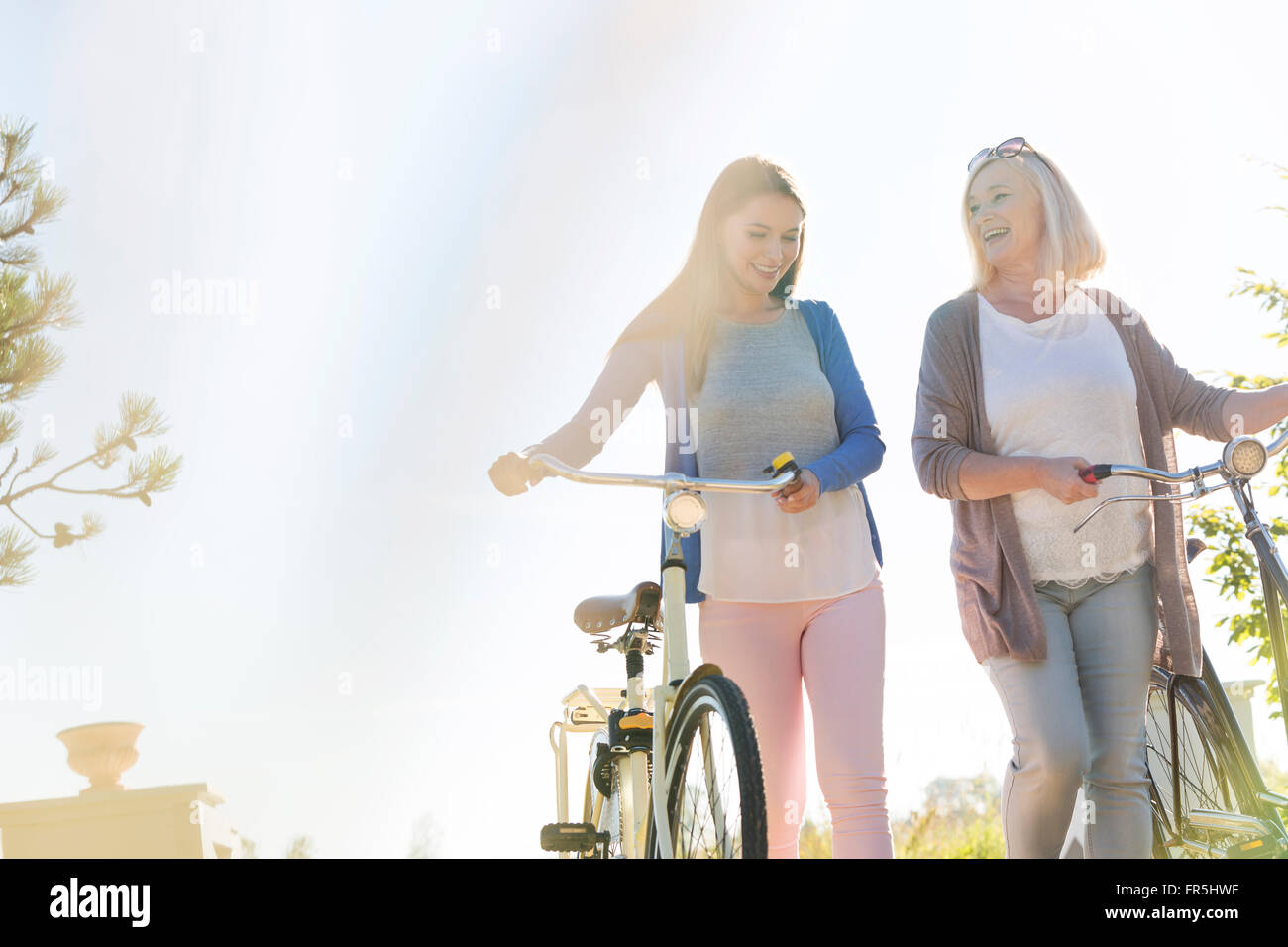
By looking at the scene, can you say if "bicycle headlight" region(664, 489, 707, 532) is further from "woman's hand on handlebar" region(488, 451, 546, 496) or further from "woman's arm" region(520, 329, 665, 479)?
"woman's arm" region(520, 329, 665, 479)

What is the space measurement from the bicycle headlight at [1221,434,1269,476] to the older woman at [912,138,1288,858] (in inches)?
10.7

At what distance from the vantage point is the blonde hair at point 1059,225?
2828mm

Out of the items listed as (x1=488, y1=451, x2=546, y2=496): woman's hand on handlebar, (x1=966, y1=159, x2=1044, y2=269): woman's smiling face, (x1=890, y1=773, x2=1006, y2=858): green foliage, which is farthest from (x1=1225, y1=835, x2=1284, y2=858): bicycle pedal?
(x1=890, y1=773, x2=1006, y2=858): green foliage

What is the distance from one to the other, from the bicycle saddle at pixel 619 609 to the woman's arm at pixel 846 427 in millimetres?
422

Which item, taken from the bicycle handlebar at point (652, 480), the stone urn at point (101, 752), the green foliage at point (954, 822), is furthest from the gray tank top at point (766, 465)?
the stone urn at point (101, 752)

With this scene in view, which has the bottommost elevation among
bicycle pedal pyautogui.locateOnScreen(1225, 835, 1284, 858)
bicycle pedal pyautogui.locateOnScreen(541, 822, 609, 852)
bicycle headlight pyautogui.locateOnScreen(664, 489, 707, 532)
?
bicycle pedal pyautogui.locateOnScreen(1225, 835, 1284, 858)

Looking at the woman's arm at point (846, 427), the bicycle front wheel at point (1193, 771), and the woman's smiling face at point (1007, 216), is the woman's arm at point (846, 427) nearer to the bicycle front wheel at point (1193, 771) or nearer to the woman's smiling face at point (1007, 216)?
the woman's smiling face at point (1007, 216)

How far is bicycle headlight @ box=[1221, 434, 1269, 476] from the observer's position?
8.03 feet

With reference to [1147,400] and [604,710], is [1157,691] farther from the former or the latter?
[604,710]
